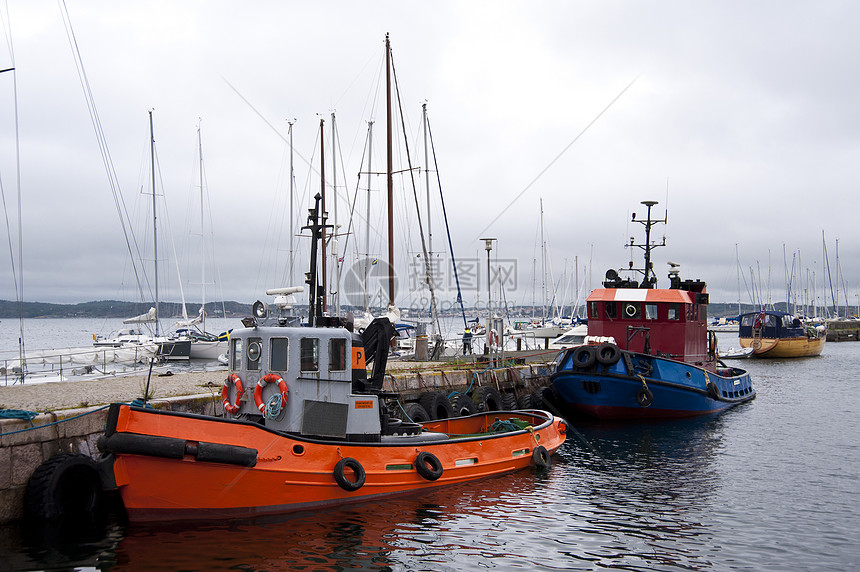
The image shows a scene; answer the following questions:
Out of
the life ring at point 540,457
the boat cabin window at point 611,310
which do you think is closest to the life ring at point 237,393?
the life ring at point 540,457

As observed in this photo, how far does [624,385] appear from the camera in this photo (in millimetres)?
20156

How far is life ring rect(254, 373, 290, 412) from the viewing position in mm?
11000

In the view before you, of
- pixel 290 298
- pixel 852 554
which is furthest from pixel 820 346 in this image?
pixel 290 298

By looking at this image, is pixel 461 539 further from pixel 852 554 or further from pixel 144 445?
pixel 852 554

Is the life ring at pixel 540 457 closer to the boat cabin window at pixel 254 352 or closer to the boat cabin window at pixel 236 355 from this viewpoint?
the boat cabin window at pixel 254 352

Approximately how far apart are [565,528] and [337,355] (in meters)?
4.84

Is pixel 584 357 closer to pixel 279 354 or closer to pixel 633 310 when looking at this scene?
pixel 633 310

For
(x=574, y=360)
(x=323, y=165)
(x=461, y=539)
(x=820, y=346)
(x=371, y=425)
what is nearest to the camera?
(x=461, y=539)

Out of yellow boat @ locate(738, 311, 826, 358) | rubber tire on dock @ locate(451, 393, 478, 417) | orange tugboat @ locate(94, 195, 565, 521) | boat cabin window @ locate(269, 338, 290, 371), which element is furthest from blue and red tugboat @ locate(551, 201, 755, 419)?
yellow boat @ locate(738, 311, 826, 358)

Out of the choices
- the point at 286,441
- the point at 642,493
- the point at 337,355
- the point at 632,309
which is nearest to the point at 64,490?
the point at 286,441

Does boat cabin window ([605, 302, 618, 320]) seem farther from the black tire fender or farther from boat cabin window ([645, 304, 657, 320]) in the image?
the black tire fender

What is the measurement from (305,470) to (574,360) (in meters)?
12.3

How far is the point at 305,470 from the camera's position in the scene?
10602 mm

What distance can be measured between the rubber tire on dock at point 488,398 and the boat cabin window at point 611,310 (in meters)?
5.22
